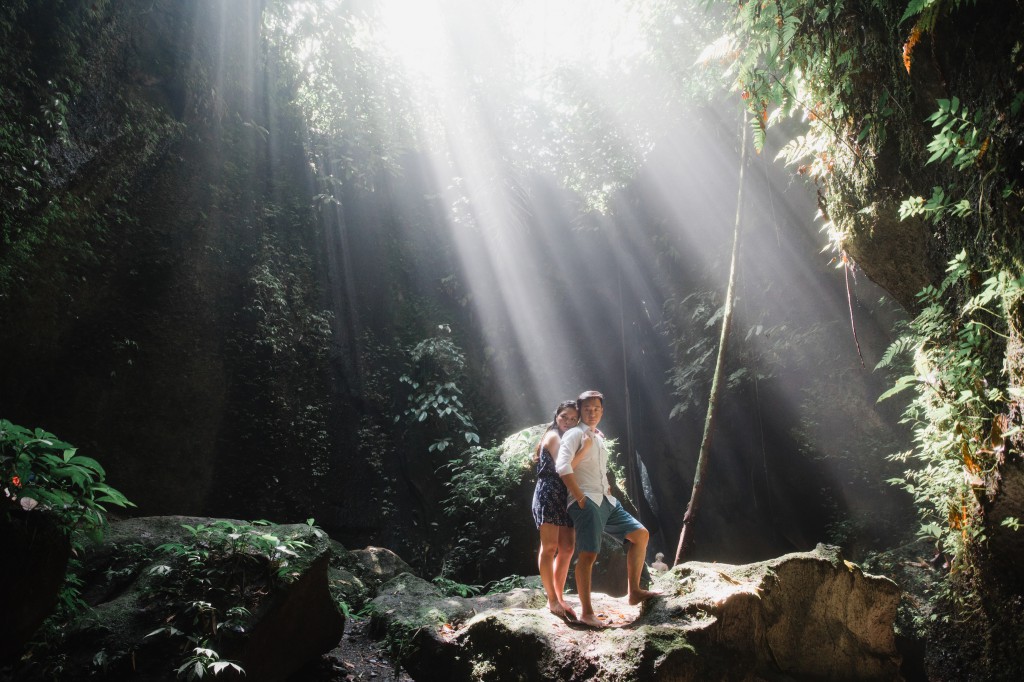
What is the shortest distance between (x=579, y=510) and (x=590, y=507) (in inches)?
A: 3.4

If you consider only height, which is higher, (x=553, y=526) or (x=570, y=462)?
(x=570, y=462)

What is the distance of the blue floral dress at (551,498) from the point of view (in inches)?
159

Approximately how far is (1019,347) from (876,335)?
540cm

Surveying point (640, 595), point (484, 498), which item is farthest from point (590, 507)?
point (484, 498)

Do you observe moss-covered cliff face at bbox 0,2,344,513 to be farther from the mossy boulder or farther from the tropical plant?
the tropical plant

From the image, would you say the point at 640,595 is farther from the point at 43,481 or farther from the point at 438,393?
the point at 438,393

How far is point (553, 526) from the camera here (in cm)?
405

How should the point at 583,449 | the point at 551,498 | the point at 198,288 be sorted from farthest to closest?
the point at 198,288
the point at 551,498
the point at 583,449

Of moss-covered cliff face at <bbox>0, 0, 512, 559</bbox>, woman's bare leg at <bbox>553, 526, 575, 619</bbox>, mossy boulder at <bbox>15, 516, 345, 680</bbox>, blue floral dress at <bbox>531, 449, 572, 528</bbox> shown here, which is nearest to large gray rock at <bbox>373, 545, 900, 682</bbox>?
woman's bare leg at <bbox>553, 526, 575, 619</bbox>

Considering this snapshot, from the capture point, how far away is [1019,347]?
2906mm

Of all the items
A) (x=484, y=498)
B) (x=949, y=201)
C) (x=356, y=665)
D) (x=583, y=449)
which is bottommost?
Result: (x=356, y=665)

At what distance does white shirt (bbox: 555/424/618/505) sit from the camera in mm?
3854

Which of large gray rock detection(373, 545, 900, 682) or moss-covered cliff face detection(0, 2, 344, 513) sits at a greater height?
moss-covered cliff face detection(0, 2, 344, 513)

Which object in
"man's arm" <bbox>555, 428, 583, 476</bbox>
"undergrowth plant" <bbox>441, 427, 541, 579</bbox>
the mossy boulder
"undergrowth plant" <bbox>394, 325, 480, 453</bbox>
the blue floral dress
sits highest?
"undergrowth plant" <bbox>394, 325, 480, 453</bbox>
